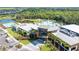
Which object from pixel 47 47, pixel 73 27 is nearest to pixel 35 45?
pixel 47 47

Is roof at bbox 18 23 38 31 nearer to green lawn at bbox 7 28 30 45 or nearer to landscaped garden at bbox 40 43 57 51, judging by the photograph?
green lawn at bbox 7 28 30 45

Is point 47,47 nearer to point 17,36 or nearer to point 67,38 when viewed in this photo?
point 67,38

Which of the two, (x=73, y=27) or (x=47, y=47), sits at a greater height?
(x=73, y=27)

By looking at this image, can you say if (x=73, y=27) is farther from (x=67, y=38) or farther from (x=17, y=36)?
(x=17, y=36)

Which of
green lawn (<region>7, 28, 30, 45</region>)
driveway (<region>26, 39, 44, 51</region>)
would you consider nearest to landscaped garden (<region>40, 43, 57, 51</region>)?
driveway (<region>26, 39, 44, 51</region>)

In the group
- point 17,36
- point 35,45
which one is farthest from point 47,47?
point 17,36

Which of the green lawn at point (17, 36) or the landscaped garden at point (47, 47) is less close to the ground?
the green lawn at point (17, 36)

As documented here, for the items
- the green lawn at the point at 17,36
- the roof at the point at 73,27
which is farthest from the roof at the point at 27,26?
the roof at the point at 73,27

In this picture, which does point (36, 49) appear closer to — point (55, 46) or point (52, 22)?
point (55, 46)

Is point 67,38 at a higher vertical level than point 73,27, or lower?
lower

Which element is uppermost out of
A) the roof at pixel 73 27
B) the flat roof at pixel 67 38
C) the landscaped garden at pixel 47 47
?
the roof at pixel 73 27

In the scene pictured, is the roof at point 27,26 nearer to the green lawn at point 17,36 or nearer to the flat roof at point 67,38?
the green lawn at point 17,36
